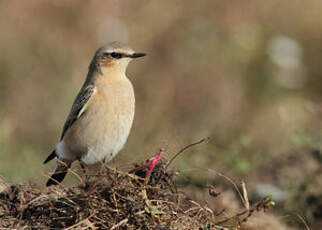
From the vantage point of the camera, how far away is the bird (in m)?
6.47

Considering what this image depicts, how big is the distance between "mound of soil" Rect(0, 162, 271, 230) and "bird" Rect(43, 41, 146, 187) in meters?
1.73

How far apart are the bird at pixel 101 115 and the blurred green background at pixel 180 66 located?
2414mm

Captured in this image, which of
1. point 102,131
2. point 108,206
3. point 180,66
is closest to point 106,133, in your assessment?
point 102,131

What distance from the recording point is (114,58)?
6801mm

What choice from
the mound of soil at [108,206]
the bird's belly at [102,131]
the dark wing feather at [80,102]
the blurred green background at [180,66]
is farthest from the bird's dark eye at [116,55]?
the blurred green background at [180,66]

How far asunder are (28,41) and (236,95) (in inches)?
154

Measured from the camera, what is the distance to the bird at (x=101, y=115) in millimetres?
6473

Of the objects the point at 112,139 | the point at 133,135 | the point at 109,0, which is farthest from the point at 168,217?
the point at 109,0

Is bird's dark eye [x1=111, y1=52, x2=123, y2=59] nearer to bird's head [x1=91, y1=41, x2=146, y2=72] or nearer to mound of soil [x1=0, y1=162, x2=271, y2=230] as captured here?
bird's head [x1=91, y1=41, x2=146, y2=72]

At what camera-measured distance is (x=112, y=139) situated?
6.54 metres

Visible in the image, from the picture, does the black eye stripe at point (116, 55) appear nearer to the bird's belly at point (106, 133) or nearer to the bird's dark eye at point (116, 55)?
the bird's dark eye at point (116, 55)

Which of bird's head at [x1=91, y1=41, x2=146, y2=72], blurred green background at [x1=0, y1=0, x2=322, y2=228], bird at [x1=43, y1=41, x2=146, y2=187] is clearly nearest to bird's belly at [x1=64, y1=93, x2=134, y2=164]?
bird at [x1=43, y1=41, x2=146, y2=187]

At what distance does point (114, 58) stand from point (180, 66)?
7326mm

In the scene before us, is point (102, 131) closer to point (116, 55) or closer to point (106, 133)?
point (106, 133)
